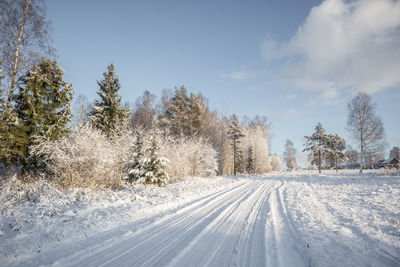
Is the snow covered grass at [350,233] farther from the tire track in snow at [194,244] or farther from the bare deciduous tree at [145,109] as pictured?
the bare deciduous tree at [145,109]

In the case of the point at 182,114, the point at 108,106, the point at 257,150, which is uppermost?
the point at 182,114

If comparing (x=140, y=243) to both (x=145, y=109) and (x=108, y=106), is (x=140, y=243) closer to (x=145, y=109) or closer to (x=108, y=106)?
(x=108, y=106)

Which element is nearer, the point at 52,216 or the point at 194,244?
the point at 194,244

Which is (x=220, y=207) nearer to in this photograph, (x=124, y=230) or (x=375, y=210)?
(x=124, y=230)

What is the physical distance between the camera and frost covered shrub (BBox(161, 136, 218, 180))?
1572 cm

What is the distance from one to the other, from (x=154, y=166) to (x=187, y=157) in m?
6.50

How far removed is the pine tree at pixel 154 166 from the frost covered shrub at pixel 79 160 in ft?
6.00

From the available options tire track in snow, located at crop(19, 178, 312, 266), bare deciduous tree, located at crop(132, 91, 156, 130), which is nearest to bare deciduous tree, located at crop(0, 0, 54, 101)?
tire track in snow, located at crop(19, 178, 312, 266)

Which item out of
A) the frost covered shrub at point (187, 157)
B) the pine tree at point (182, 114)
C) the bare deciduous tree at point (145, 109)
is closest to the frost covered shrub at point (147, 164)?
the frost covered shrub at point (187, 157)

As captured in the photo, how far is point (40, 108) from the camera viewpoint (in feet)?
32.0

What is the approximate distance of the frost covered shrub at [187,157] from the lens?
15.7 m

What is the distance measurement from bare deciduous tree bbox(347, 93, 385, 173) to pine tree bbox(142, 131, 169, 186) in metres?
23.4

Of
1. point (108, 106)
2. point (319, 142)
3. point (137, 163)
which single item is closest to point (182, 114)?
point (108, 106)

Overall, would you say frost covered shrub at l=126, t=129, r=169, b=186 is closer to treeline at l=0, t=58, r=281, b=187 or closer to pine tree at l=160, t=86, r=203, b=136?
treeline at l=0, t=58, r=281, b=187
